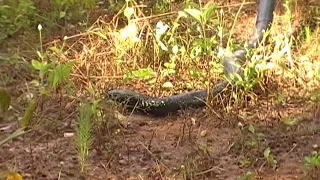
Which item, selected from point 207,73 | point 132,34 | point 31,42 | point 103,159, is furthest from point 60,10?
point 103,159

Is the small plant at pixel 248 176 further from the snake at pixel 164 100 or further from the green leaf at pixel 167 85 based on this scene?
the green leaf at pixel 167 85

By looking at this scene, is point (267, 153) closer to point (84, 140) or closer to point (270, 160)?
point (270, 160)

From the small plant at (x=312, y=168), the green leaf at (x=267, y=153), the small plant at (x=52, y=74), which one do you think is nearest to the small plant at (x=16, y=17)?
the small plant at (x=52, y=74)

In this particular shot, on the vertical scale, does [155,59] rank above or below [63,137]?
above

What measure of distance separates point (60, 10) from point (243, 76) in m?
1.68

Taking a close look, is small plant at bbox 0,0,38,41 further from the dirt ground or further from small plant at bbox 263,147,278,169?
small plant at bbox 263,147,278,169

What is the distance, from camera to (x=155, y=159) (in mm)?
2846

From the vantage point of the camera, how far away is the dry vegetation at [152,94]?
2775mm

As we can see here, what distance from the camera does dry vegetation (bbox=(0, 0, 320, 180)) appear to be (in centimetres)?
278

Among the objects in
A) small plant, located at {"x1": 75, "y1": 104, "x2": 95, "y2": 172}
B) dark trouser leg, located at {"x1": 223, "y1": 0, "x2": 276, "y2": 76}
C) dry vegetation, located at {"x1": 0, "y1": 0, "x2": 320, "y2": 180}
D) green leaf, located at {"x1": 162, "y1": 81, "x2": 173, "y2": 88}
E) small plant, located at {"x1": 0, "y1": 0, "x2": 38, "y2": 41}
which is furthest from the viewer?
small plant, located at {"x1": 0, "y1": 0, "x2": 38, "y2": 41}

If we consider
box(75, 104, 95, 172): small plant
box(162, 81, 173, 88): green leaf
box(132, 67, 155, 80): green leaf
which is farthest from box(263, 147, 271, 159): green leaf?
box(132, 67, 155, 80): green leaf

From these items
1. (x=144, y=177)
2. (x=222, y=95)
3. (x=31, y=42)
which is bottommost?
(x=144, y=177)

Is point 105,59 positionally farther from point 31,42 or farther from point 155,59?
point 31,42

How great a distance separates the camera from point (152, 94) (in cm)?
360
